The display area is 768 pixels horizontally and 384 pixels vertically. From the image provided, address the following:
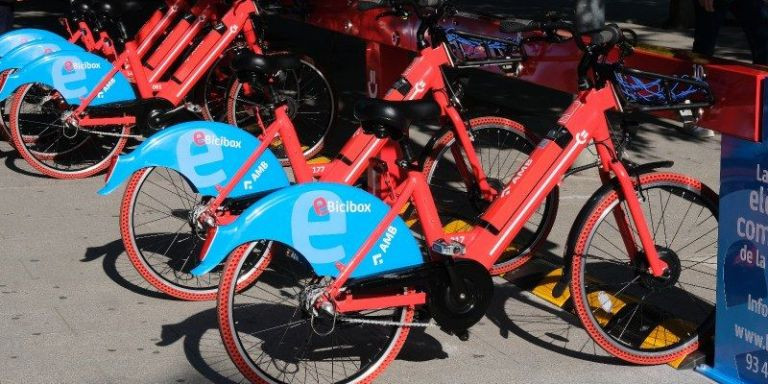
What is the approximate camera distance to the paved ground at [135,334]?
5.30 metres

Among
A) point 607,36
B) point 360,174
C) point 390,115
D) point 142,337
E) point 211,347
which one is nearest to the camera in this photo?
point 390,115

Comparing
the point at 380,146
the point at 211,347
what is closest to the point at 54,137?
the point at 380,146

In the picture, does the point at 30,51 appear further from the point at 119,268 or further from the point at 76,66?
the point at 119,268

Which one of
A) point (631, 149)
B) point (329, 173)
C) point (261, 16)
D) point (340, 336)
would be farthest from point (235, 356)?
point (631, 149)

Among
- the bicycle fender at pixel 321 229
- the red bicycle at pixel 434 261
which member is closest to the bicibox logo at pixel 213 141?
the red bicycle at pixel 434 261

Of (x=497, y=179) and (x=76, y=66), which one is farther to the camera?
(x=76, y=66)

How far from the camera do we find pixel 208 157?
19.2ft

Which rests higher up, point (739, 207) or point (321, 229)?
point (739, 207)

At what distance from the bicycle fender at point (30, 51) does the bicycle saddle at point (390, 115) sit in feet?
12.6

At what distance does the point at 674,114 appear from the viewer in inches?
215

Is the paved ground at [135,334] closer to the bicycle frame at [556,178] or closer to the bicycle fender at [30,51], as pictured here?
the bicycle frame at [556,178]

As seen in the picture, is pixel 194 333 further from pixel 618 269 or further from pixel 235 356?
pixel 618 269

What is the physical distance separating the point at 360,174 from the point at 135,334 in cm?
130

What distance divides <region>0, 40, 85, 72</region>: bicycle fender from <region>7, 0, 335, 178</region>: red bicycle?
0.65ft
